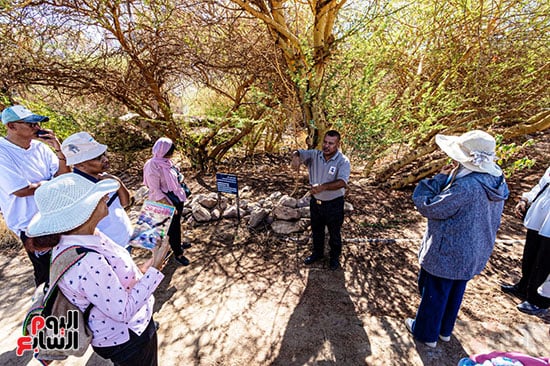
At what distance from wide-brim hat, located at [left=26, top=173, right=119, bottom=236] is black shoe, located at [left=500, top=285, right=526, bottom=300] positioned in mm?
4198

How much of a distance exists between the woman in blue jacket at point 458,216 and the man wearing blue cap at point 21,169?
3332 millimetres

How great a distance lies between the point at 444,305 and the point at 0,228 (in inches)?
255

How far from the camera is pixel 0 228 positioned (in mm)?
4367

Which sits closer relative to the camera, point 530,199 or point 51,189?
point 51,189

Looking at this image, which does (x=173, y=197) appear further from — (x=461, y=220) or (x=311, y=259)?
(x=461, y=220)

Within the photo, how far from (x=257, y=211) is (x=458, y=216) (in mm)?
3017

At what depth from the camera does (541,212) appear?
267 cm

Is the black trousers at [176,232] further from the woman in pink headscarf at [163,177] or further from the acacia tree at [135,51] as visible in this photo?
the acacia tree at [135,51]

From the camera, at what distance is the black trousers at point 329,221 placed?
3.15 meters

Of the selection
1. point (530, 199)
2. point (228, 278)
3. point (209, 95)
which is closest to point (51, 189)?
point (228, 278)

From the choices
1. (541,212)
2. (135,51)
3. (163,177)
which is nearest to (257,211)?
(163,177)

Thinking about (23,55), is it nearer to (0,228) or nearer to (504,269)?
(0,228)

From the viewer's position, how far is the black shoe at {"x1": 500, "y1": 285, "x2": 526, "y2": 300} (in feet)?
9.77

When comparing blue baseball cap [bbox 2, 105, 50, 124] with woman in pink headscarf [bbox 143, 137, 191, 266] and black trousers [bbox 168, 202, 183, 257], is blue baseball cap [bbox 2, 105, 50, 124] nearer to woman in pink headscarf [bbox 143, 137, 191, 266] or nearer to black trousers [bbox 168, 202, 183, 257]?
woman in pink headscarf [bbox 143, 137, 191, 266]
